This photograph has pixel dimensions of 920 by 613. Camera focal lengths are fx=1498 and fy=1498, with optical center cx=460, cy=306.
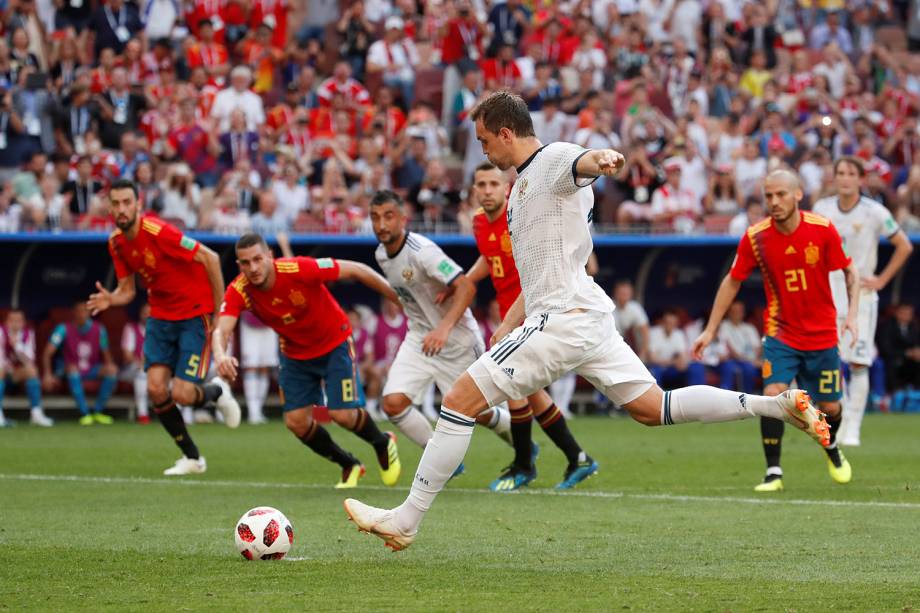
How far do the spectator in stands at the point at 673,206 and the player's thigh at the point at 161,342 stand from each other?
10.5 meters

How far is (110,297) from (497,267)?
10.7 feet

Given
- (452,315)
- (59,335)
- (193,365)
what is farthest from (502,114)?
(59,335)

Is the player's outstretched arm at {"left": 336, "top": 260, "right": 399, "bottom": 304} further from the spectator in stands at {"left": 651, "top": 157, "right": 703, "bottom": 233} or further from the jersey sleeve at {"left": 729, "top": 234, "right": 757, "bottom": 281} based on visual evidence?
the spectator in stands at {"left": 651, "top": 157, "right": 703, "bottom": 233}

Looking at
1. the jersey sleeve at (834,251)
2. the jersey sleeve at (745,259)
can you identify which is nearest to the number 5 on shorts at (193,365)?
the jersey sleeve at (745,259)

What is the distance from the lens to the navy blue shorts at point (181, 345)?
1257 centimetres

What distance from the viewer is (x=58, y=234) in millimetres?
19047

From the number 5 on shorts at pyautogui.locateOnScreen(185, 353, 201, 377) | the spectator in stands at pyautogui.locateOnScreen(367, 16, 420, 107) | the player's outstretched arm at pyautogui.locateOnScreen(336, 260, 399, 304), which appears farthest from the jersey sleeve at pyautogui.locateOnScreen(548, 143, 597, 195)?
the spectator in stands at pyautogui.locateOnScreen(367, 16, 420, 107)

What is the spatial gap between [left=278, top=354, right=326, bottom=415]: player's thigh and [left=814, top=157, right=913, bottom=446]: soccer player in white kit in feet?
16.1

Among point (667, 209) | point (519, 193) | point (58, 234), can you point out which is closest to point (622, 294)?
point (667, 209)

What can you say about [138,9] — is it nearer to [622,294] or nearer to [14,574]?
[622,294]

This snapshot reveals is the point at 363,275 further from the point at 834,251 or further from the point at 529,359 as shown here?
the point at 529,359

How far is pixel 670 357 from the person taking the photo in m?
22.1

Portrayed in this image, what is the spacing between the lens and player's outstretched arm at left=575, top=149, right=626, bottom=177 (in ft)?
21.7

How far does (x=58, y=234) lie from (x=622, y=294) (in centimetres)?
780
